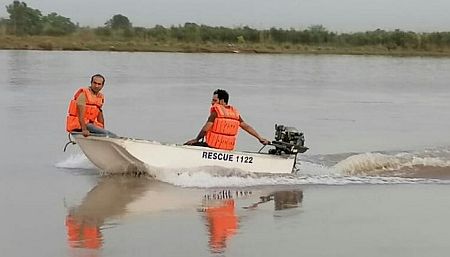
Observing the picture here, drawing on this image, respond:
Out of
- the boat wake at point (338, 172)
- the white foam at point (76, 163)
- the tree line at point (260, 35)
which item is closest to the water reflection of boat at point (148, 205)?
the boat wake at point (338, 172)

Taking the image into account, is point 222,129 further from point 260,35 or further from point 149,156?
point 260,35

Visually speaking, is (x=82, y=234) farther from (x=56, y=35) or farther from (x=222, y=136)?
(x=56, y=35)

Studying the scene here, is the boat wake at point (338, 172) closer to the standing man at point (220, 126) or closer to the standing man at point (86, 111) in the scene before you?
the standing man at point (220, 126)

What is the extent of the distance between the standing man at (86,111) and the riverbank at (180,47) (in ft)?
154

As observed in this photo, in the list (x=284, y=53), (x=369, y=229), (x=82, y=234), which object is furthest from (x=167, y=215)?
(x=284, y=53)

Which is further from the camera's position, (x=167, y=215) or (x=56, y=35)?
(x=56, y=35)

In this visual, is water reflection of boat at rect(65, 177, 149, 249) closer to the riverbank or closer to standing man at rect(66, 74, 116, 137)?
standing man at rect(66, 74, 116, 137)

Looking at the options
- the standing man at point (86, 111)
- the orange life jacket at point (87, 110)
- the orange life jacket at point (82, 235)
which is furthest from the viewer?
the orange life jacket at point (87, 110)

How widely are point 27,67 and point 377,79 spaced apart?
15079 mm

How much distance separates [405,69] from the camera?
150ft

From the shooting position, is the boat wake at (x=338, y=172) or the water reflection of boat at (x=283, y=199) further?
the boat wake at (x=338, y=172)

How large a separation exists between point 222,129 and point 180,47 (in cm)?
5107

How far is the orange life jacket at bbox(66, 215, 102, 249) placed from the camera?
8492 mm

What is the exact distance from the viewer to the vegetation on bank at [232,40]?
63656mm
